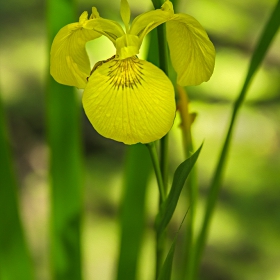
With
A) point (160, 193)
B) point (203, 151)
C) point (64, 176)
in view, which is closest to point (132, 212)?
point (64, 176)

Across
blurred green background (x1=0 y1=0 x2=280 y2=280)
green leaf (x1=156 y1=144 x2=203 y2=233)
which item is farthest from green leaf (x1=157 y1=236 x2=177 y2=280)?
blurred green background (x1=0 y1=0 x2=280 y2=280)

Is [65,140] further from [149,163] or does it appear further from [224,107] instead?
[224,107]

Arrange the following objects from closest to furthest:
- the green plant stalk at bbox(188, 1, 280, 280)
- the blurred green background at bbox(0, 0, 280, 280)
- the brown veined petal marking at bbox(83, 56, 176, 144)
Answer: the brown veined petal marking at bbox(83, 56, 176, 144) → the green plant stalk at bbox(188, 1, 280, 280) → the blurred green background at bbox(0, 0, 280, 280)

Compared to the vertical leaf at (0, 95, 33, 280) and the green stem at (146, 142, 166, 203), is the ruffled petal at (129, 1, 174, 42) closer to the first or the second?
the green stem at (146, 142, 166, 203)

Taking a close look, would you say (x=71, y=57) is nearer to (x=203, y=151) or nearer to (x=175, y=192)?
(x=175, y=192)

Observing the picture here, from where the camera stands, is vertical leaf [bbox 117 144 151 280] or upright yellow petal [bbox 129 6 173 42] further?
vertical leaf [bbox 117 144 151 280]

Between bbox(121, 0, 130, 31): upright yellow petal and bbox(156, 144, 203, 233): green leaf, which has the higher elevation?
bbox(121, 0, 130, 31): upright yellow petal

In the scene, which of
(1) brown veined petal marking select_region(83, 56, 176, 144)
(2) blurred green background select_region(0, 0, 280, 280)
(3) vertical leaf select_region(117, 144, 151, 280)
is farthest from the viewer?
(2) blurred green background select_region(0, 0, 280, 280)
